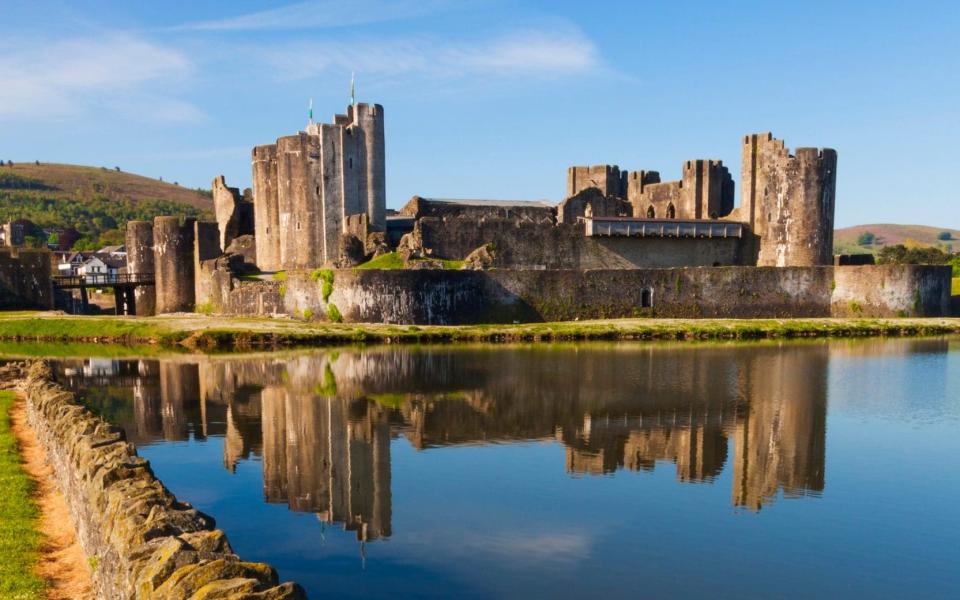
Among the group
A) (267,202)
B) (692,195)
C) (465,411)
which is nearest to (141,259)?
(267,202)

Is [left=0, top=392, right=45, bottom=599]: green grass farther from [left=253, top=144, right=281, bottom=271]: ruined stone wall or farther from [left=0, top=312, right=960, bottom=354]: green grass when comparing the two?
[left=253, top=144, right=281, bottom=271]: ruined stone wall

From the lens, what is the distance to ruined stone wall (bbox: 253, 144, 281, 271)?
43.0 m

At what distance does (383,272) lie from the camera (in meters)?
34.5

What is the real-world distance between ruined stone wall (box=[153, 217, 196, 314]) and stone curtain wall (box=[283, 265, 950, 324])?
10.1 metres

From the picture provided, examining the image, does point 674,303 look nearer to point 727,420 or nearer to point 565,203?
point 565,203

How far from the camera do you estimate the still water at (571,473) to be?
8.95 meters

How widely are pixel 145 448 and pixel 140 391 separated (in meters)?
6.83

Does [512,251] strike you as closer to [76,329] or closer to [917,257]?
[76,329]

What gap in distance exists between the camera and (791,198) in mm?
41625

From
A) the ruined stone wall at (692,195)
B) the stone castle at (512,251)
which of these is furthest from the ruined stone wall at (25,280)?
the ruined stone wall at (692,195)

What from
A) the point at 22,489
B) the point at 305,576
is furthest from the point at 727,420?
the point at 22,489

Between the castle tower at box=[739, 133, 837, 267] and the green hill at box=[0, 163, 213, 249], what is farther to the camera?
the green hill at box=[0, 163, 213, 249]

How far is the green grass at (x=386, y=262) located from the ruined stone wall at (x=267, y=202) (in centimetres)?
743

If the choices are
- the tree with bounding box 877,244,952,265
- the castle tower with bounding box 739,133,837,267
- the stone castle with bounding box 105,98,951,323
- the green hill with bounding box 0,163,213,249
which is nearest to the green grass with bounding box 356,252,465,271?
the stone castle with bounding box 105,98,951,323
